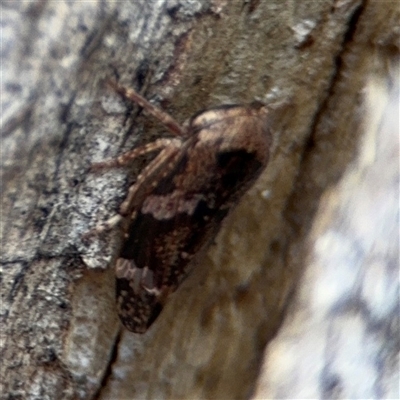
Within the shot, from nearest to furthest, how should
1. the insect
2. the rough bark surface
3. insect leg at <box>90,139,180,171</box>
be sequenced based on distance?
the rough bark surface → insect leg at <box>90,139,180,171</box> → the insect

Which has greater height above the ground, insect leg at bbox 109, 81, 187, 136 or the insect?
insect leg at bbox 109, 81, 187, 136

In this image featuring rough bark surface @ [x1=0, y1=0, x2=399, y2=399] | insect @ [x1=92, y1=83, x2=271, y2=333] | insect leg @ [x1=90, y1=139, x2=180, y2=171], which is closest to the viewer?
rough bark surface @ [x1=0, y1=0, x2=399, y2=399]

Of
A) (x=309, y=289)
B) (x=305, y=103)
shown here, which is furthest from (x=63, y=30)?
(x=309, y=289)

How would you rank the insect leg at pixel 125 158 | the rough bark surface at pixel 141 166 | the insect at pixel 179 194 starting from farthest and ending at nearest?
the insect at pixel 179 194, the insect leg at pixel 125 158, the rough bark surface at pixel 141 166

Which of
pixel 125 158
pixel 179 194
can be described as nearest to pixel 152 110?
pixel 125 158

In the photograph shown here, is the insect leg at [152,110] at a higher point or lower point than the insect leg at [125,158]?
higher
